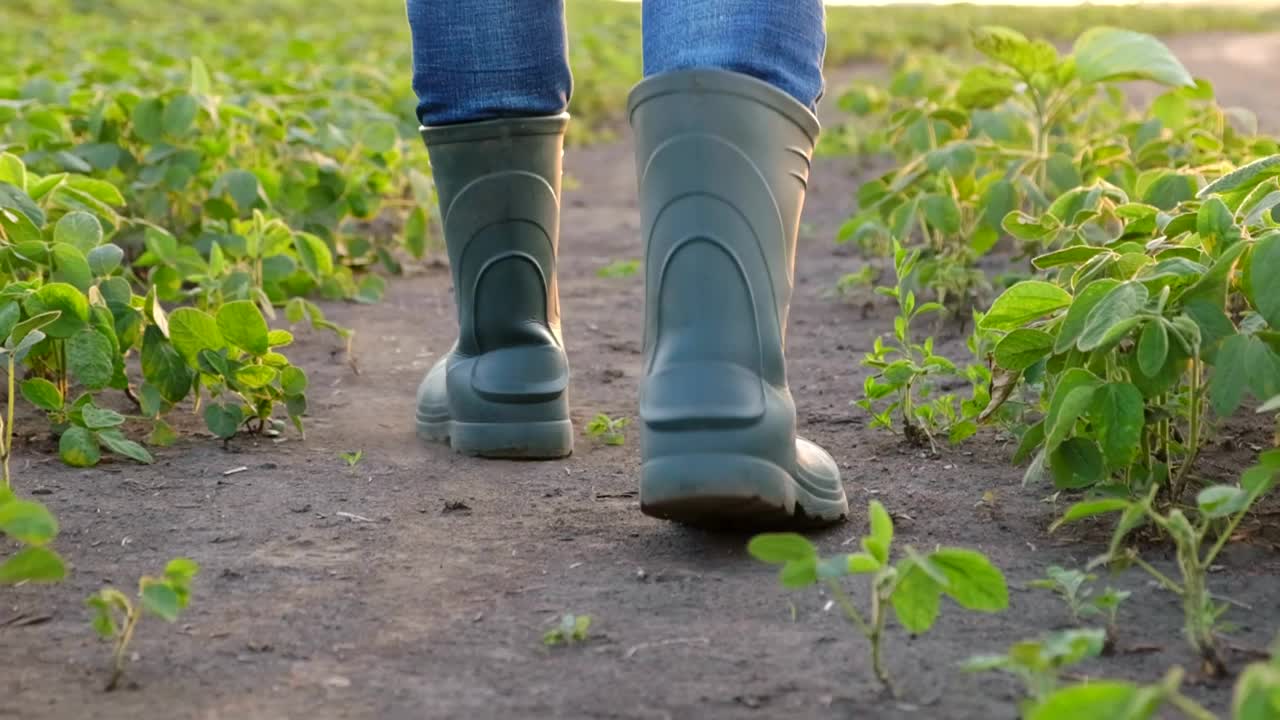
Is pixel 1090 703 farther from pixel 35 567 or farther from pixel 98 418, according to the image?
pixel 98 418

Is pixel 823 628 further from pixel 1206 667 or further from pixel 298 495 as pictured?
pixel 298 495

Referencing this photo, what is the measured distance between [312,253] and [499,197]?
2.83ft

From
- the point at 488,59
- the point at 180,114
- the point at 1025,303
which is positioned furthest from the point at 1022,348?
the point at 180,114

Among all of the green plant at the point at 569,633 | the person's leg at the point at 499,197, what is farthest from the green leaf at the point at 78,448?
the green plant at the point at 569,633

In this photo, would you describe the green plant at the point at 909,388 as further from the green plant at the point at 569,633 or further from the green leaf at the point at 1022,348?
the green plant at the point at 569,633

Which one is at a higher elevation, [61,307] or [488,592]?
[61,307]

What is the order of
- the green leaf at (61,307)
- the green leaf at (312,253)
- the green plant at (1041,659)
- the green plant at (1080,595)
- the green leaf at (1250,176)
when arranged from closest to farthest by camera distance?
1. the green plant at (1041,659)
2. the green plant at (1080,595)
3. the green leaf at (1250,176)
4. the green leaf at (61,307)
5. the green leaf at (312,253)

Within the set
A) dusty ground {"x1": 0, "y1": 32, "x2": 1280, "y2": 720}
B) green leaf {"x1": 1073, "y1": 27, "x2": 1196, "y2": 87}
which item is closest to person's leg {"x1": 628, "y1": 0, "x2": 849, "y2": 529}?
dusty ground {"x1": 0, "y1": 32, "x2": 1280, "y2": 720}

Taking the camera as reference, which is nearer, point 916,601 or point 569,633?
point 916,601

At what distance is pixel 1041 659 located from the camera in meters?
1.15

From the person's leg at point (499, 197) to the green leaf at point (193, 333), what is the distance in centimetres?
34

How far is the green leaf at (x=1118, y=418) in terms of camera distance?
5.17 feet

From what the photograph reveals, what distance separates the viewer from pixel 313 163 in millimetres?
3549

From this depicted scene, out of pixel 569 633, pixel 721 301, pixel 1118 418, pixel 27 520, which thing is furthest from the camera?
pixel 721 301
